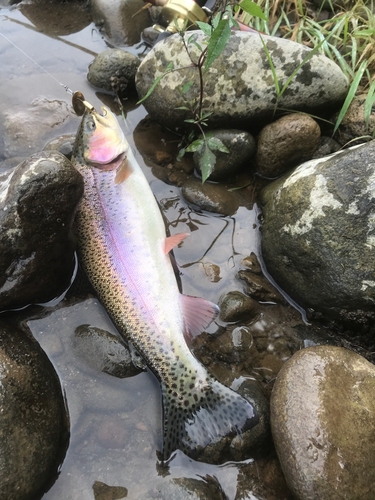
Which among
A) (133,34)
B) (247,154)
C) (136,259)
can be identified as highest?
(133,34)

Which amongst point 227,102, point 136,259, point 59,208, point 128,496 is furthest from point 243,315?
point 227,102

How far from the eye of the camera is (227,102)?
3.54 meters

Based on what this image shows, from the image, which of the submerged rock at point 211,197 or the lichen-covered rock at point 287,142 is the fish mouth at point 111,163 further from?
the lichen-covered rock at point 287,142

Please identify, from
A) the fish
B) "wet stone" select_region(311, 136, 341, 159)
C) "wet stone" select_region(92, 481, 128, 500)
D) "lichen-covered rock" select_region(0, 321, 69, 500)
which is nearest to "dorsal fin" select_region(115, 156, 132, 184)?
the fish

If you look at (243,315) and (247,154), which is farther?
(247,154)

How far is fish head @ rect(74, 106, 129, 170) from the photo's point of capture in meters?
3.22

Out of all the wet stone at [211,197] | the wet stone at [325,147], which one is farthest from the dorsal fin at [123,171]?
the wet stone at [325,147]

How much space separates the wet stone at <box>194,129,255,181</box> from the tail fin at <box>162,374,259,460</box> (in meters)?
2.05

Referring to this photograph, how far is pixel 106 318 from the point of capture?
3.03m

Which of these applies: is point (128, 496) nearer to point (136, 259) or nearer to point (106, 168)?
point (136, 259)

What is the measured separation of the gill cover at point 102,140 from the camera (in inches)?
127

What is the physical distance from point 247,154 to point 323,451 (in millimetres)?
2604

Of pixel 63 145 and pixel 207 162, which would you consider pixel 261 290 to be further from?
pixel 63 145

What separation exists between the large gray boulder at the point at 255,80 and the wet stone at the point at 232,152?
0.61 feet
